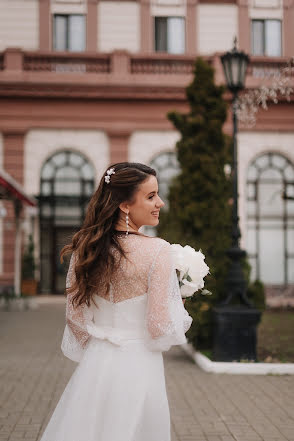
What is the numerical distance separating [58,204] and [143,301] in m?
18.7

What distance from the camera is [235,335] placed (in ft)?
29.6

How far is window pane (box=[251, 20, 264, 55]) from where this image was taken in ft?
73.8

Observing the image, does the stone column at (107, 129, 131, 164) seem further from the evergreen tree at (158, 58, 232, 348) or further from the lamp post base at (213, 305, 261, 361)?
the lamp post base at (213, 305, 261, 361)

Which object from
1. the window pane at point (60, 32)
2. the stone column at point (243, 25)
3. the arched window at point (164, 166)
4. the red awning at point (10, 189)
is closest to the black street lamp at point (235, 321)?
the red awning at point (10, 189)

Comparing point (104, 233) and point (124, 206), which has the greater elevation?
point (124, 206)

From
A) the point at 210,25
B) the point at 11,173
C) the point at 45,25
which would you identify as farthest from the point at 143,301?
the point at 210,25

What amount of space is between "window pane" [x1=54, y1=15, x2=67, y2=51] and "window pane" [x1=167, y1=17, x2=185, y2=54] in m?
3.52

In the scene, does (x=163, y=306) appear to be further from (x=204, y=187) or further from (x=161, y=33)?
(x=161, y=33)

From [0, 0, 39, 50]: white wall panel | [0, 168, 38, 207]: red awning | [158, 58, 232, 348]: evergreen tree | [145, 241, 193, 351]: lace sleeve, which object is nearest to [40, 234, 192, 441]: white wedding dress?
[145, 241, 193, 351]: lace sleeve

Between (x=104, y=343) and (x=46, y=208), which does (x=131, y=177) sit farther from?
(x=46, y=208)

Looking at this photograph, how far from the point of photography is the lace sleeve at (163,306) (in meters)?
3.02

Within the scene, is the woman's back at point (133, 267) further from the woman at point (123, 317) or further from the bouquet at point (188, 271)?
the bouquet at point (188, 271)

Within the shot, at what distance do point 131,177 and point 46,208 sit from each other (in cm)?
1865

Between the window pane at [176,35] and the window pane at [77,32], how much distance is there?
289 cm
